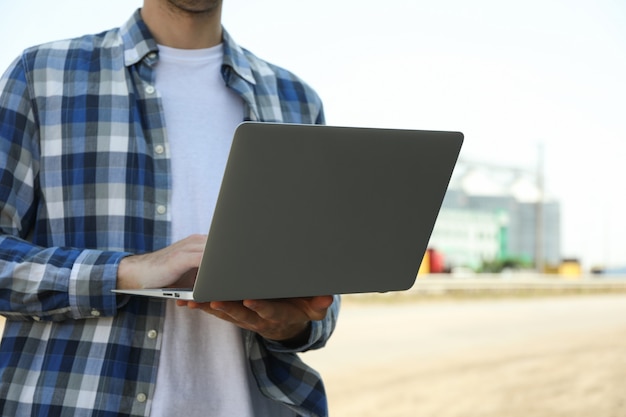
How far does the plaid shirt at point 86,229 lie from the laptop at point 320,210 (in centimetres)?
26

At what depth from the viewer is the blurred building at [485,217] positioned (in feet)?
96.8

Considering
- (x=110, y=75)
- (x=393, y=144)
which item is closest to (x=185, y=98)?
(x=110, y=75)

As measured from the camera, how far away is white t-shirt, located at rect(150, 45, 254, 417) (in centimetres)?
149

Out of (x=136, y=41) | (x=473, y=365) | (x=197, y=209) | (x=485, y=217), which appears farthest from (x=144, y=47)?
(x=485, y=217)

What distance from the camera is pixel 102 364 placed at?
1.43m

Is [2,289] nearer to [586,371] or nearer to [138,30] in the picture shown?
[138,30]

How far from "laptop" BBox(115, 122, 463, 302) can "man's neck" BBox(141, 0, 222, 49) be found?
2.16 ft

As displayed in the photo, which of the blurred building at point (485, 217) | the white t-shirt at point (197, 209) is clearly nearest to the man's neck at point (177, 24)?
the white t-shirt at point (197, 209)

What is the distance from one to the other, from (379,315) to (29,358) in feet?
34.8

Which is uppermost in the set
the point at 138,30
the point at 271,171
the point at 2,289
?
the point at 138,30

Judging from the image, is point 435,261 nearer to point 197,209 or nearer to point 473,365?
point 473,365

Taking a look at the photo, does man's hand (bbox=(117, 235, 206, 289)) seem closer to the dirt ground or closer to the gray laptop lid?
the gray laptop lid

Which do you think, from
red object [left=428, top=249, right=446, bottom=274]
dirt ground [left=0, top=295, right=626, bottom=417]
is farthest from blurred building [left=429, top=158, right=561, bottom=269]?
dirt ground [left=0, top=295, right=626, bottom=417]

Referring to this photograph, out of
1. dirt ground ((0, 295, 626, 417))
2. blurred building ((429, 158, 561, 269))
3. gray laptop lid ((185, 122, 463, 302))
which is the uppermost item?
gray laptop lid ((185, 122, 463, 302))
